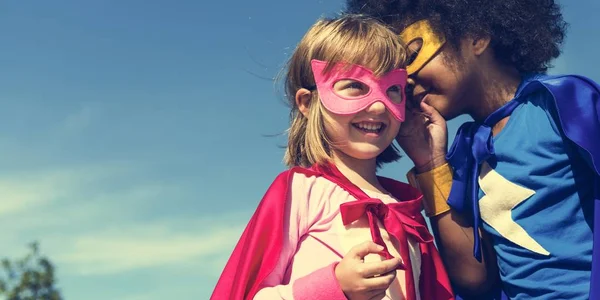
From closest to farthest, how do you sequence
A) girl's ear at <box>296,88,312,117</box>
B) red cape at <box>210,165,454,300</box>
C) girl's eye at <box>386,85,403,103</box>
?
red cape at <box>210,165,454,300</box> < girl's eye at <box>386,85,403,103</box> < girl's ear at <box>296,88,312,117</box>

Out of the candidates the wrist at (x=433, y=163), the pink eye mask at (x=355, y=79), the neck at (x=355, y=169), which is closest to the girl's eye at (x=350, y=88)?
the pink eye mask at (x=355, y=79)

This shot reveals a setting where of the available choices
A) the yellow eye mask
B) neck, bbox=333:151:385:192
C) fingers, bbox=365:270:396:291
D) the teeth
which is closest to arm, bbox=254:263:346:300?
fingers, bbox=365:270:396:291

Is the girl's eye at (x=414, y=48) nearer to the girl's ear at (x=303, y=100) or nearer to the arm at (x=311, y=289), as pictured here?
the girl's ear at (x=303, y=100)

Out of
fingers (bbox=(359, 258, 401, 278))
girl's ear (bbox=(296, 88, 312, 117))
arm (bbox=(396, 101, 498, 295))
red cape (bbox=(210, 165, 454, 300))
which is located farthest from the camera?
arm (bbox=(396, 101, 498, 295))

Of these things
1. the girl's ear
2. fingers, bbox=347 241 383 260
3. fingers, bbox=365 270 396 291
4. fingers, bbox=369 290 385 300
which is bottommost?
fingers, bbox=369 290 385 300

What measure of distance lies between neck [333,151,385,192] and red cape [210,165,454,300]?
8 cm

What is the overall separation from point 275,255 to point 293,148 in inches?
25.1

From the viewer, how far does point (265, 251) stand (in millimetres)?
2680

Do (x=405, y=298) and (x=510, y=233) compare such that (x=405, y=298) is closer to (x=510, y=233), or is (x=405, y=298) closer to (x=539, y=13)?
(x=510, y=233)

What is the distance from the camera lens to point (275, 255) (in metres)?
2.64

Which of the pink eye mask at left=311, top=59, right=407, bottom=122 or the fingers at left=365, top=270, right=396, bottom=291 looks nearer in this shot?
the fingers at left=365, top=270, right=396, bottom=291

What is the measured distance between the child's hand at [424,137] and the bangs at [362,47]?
31cm

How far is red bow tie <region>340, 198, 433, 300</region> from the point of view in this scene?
2.71 m

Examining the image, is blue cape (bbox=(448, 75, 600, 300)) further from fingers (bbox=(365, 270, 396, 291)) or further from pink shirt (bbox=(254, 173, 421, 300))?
fingers (bbox=(365, 270, 396, 291))
